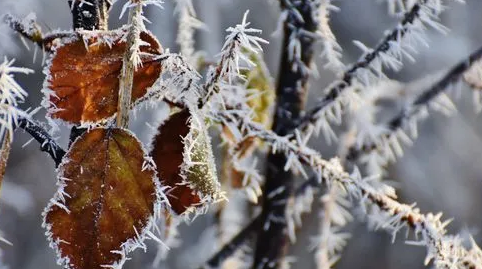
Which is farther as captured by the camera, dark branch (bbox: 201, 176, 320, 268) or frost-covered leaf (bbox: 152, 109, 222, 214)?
dark branch (bbox: 201, 176, 320, 268)

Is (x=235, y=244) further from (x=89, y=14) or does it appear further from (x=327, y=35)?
(x=89, y=14)

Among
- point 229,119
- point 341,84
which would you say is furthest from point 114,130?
point 341,84

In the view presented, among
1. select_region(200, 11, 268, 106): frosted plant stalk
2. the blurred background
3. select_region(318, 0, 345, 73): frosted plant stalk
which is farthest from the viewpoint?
the blurred background

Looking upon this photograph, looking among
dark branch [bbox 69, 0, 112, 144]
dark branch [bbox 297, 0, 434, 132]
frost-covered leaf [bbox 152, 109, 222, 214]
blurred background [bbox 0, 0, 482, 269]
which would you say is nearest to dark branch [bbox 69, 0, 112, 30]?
dark branch [bbox 69, 0, 112, 144]

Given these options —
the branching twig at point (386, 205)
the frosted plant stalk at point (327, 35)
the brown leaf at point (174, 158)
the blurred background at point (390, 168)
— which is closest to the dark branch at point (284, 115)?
the frosted plant stalk at point (327, 35)

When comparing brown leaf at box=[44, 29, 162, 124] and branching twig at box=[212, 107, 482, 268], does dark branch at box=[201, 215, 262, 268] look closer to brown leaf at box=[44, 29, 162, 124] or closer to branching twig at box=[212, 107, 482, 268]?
branching twig at box=[212, 107, 482, 268]

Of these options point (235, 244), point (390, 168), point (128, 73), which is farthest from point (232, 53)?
point (390, 168)

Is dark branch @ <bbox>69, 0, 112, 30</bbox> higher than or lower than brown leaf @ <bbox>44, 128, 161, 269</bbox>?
higher
